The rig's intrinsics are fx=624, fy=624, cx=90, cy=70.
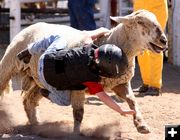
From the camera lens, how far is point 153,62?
732 cm

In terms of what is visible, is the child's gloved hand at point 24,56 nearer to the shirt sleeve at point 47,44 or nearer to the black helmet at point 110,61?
the shirt sleeve at point 47,44

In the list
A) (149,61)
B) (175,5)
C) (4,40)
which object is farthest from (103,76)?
(4,40)

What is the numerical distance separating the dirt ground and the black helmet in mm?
712

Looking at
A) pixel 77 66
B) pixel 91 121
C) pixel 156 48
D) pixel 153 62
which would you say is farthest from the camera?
pixel 153 62

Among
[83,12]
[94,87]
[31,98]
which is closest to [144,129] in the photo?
[94,87]

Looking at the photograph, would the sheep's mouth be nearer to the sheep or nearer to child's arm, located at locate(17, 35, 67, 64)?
the sheep

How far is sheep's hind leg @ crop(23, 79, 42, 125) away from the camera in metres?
5.95

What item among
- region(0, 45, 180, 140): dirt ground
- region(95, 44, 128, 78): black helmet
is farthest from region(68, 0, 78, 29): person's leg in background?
region(95, 44, 128, 78): black helmet

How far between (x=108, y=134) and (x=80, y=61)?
0.83 m

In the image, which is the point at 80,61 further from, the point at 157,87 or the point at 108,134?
the point at 157,87

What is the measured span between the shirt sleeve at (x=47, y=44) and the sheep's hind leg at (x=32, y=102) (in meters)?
0.64

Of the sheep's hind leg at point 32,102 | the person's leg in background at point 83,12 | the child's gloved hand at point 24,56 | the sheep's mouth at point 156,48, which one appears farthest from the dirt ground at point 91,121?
the person's leg in background at point 83,12

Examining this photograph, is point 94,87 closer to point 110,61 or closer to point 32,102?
point 110,61

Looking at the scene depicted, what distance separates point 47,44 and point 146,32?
2.83 feet
